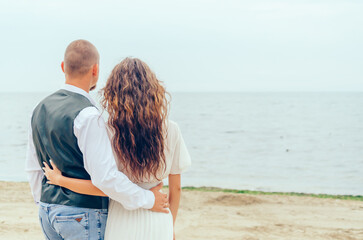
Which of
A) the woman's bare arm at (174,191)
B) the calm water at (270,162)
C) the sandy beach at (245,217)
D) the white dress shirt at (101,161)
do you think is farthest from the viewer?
the calm water at (270,162)

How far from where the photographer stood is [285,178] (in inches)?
497

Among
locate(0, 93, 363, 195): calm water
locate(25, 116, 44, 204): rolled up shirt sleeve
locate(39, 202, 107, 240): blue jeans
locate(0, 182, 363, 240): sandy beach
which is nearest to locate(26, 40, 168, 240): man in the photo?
locate(39, 202, 107, 240): blue jeans

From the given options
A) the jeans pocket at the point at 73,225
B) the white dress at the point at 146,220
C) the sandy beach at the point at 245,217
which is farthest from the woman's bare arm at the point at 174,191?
the sandy beach at the point at 245,217

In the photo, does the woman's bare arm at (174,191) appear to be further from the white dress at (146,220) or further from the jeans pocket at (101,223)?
the jeans pocket at (101,223)

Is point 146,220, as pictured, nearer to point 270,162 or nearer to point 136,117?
point 136,117

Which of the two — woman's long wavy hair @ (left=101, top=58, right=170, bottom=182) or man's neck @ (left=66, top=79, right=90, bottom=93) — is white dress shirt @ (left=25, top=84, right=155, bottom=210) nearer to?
woman's long wavy hair @ (left=101, top=58, right=170, bottom=182)

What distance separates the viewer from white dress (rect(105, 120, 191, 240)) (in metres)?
2.29

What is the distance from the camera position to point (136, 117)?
225cm

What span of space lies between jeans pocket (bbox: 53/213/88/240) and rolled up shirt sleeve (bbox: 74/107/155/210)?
0.21 metres

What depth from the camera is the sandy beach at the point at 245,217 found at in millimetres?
5668

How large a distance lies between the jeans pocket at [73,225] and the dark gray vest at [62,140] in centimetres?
7

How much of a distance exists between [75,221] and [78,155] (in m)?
0.35

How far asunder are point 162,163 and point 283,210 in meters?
5.25

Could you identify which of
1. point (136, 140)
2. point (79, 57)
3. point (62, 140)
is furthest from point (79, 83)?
point (136, 140)
